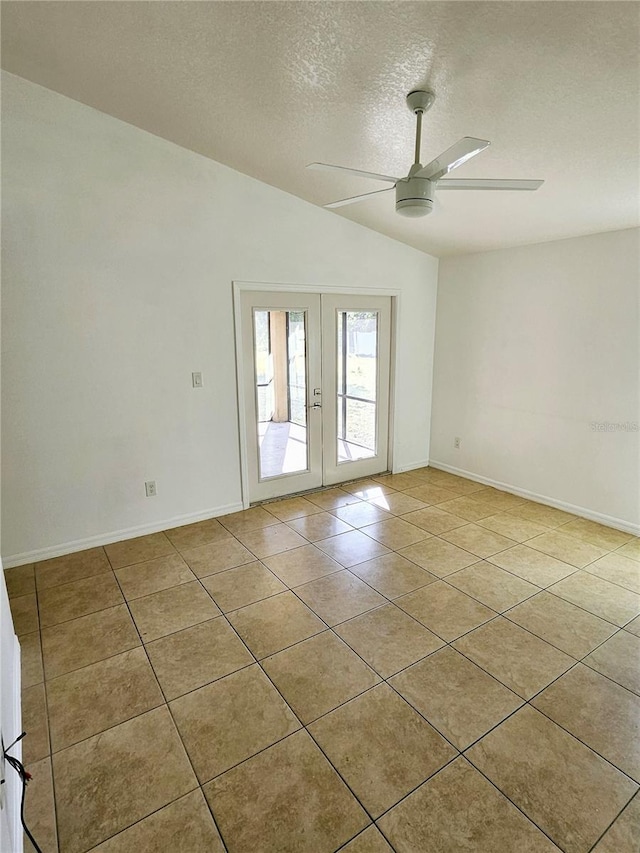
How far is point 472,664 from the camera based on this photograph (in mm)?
2305

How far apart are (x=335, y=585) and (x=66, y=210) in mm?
3081

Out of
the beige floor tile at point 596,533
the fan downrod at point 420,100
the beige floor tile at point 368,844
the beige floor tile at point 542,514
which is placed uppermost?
the fan downrod at point 420,100

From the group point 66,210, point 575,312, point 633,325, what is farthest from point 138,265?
point 633,325

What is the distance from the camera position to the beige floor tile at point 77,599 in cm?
273

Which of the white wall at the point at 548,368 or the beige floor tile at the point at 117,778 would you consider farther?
the white wall at the point at 548,368

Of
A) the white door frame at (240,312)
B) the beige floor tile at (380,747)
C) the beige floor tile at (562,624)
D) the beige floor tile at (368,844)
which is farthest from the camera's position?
the white door frame at (240,312)

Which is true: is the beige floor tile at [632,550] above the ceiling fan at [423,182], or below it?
below

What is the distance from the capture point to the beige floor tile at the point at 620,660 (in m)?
2.21

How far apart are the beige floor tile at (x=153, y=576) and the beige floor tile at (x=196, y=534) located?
22 centimetres

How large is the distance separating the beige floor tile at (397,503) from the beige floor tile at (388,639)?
1.53 metres

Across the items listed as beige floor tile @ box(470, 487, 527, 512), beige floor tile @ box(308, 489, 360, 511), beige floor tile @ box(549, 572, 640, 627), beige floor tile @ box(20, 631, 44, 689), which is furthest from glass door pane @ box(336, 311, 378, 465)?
beige floor tile @ box(20, 631, 44, 689)

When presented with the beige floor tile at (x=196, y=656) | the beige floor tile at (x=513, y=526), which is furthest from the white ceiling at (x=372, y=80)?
the beige floor tile at (x=196, y=656)

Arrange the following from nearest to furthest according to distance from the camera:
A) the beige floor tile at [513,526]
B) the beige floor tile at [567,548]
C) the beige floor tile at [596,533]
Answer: the beige floor tile at [567,548], the beige floor tile at [596,533], the beige floor tile at [513,526]

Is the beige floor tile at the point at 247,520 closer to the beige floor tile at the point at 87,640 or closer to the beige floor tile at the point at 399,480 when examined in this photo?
the beige floor tile at the point at 87,640
